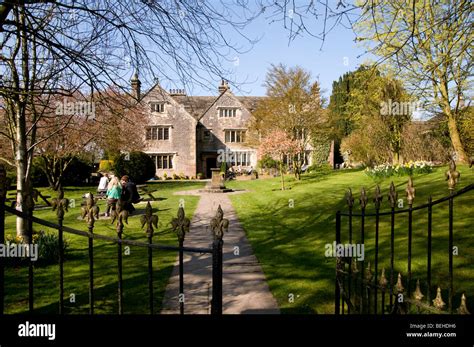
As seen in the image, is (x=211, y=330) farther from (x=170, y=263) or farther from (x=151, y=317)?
(x=170, y=263)

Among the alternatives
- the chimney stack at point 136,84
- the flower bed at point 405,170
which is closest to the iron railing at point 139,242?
the chimney stack at point 136,84

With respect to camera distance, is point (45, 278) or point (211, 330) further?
point (45, 278)

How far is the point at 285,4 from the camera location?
Answer: 364 centimetres

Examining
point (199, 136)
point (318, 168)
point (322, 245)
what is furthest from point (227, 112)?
point (322, 245)

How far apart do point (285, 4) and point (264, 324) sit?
2970mm

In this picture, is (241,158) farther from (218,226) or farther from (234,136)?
(218,226)

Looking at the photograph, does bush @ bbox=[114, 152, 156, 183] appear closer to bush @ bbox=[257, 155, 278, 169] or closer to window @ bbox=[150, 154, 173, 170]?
window @ bbox=[150, 154, 173, 170]

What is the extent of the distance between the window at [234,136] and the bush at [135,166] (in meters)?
16.3

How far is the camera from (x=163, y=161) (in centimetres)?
3978

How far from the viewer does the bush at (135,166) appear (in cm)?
2514

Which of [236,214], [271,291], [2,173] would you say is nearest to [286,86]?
[236,214]

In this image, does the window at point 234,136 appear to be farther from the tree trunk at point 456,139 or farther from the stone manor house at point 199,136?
the tree trunk at point 456,139

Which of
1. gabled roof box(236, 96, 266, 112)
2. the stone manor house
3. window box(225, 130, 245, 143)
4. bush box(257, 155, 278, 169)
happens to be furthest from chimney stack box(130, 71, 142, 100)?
gabled roof box(236, 96, 266, 112)

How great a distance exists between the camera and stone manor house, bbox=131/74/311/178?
39500 millimetres
